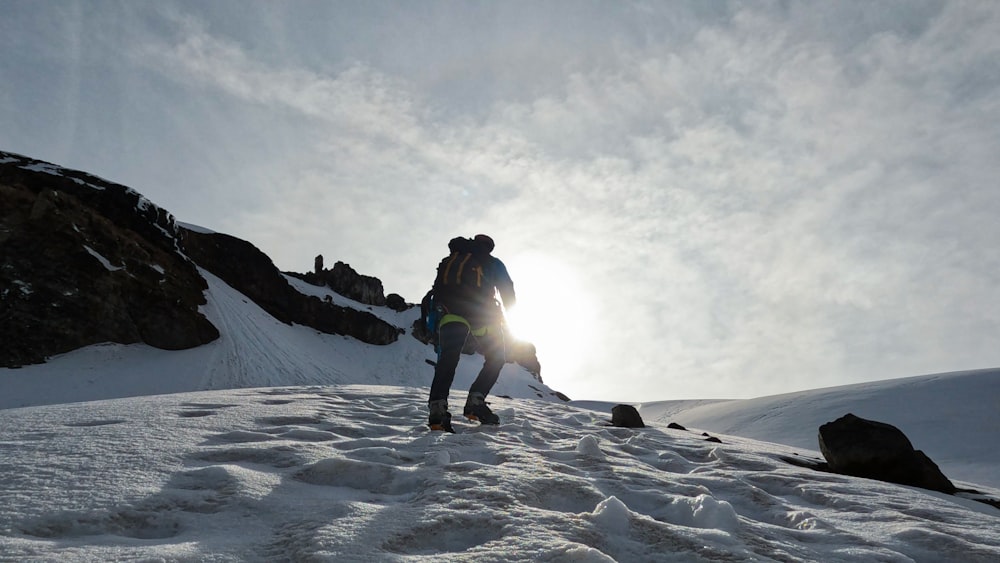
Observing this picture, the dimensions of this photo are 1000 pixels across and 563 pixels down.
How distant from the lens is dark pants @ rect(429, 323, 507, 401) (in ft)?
19.0

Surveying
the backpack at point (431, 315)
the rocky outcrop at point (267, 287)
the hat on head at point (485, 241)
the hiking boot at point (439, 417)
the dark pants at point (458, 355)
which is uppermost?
the rocky outcrop at point (267, 287)

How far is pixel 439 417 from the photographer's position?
5410mm

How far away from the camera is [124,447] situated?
3.15m

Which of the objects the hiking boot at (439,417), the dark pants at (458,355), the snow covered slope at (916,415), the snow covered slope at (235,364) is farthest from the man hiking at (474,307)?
the snow covered slope at (235,364)

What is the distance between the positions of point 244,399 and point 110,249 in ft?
55.7

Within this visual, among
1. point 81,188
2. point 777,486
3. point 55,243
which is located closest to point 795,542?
point 777,486

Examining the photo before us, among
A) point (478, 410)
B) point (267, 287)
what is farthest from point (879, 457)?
point (267, 287)

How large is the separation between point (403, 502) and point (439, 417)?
2889 millimetres

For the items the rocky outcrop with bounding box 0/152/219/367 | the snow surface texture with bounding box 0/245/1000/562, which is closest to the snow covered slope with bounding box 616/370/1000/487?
the snow surface texture with bounding box 0/245/1000/562

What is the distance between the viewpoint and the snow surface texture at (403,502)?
73.9 inches

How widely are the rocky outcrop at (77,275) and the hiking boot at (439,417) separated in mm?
16065

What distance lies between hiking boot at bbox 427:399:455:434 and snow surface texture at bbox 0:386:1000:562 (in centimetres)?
55

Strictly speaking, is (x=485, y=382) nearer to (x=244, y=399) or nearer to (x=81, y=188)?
(x=244, y=399)

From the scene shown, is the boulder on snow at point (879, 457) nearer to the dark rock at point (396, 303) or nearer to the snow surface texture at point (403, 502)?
the snow surface texture at point (403, 502)
